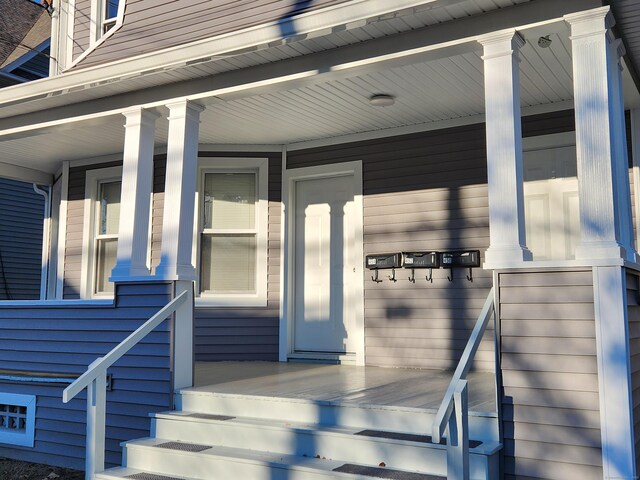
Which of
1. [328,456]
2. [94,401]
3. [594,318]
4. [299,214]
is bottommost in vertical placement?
[328,456]

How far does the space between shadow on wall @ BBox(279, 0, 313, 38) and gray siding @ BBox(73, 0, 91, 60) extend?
249 cm

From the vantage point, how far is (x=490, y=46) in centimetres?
410

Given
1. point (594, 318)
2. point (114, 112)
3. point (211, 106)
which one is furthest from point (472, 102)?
point (114, 112)

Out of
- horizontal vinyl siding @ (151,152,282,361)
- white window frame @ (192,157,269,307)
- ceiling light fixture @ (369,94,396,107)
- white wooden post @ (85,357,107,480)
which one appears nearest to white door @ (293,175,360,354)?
horizontal vinyl siding @ (151,152,282,361)

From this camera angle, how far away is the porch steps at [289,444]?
364cm

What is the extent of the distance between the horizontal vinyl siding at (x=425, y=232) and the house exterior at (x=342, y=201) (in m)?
0.02

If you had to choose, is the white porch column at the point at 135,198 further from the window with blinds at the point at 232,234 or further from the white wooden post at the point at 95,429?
the window with blinds at the point at 232,234

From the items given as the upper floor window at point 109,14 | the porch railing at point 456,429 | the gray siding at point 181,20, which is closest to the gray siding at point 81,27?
the upper floor window at point 109,14

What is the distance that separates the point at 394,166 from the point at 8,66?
25.0ft

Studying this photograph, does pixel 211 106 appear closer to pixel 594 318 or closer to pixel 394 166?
pixel 394 166

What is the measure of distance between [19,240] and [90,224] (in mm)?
4736

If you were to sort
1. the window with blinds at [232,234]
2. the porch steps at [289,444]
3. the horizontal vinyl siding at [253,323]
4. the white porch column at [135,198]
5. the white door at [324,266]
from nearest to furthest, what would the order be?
the porch steps at [289,444], the white porch column at [135,198], the white door at [324,266], the horizontal vinyl siding at [253,323], the window with blinds at [232,234]

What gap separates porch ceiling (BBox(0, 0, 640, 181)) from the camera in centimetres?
457

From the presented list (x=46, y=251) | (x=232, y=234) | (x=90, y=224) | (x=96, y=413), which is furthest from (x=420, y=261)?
(x=46, y=251)
